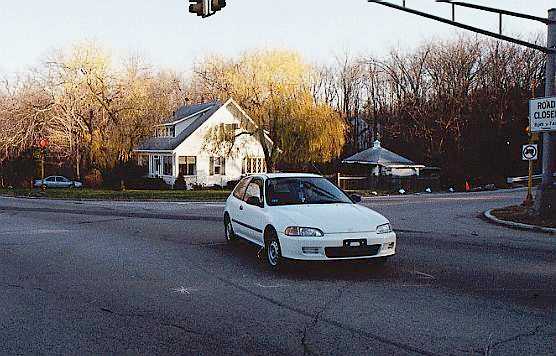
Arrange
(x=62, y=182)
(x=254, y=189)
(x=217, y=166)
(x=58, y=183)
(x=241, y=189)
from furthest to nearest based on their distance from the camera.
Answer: (x=62, y=182)
(x=58, y=183)
(x=217, y=166)
(x=241, y=189)
(x=254, y=189)

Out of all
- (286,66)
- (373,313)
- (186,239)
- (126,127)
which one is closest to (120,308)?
(373,313)

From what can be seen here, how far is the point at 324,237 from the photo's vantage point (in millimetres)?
9055

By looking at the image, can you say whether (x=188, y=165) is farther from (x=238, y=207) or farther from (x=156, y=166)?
(x=238, y=207)

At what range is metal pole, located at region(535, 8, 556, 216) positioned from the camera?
17.5 m

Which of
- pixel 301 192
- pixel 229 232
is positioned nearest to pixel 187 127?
pixel 229 232

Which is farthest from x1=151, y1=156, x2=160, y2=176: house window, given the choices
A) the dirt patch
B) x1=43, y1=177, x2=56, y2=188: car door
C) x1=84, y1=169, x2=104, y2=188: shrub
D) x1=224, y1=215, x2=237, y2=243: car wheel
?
x1=224, y1=215, x2=237, y2=243: car wheel

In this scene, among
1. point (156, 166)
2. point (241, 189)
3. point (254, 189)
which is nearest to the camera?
point (254, 189)

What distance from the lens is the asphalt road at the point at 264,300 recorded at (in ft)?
19.6

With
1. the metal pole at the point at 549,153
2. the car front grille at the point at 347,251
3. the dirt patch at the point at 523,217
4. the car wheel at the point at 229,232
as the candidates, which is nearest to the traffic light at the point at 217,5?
the car wheel at the point at 229,232

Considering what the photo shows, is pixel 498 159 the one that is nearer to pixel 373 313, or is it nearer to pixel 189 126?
pixel 189 126

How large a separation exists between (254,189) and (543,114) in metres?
10.2

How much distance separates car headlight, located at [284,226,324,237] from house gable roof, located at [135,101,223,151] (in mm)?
36758

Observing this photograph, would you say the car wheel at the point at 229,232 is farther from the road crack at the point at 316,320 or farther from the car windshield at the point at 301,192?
the road crack at the point at 316,320

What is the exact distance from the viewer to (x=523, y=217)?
18281 mm
